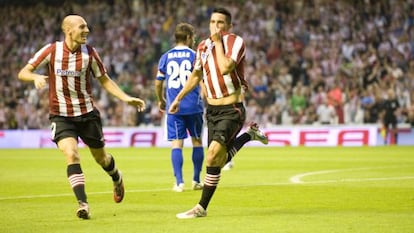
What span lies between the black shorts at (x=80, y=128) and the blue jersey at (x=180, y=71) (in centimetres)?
339

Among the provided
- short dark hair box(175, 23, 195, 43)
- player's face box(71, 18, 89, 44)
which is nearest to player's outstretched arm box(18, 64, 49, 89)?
player's face box(71, 18, 89, 44)

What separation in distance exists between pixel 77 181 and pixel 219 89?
1831 mm

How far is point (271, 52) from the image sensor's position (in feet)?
107

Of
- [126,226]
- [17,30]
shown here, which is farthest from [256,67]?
[126,226]

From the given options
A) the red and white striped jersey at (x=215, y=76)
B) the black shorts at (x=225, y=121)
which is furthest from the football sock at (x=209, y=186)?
the red and white striped jersey at (x=215, y=76)

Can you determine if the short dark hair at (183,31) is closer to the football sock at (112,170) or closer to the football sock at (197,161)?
the football sock at (197,161)

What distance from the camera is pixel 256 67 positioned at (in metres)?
32.2

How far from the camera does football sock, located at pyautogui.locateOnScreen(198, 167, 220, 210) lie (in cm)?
966

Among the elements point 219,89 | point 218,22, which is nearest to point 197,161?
point 219,89

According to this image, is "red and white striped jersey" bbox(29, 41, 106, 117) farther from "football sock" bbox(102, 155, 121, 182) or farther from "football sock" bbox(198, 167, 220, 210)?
"football sock" bbox(198, 167, 220, 210)

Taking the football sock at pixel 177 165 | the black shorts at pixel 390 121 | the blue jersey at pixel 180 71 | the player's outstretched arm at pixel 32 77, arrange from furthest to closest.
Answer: the black shorts at pixel 390 121
the blue jersey at pixel 180 71
the football sock at pixel 177 165
the player's outstretched arm at pixel 32 77

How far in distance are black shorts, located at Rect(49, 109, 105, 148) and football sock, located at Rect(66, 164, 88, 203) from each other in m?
0.40

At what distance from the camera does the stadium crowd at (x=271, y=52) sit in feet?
97.0

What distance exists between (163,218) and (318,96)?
2057 cm
